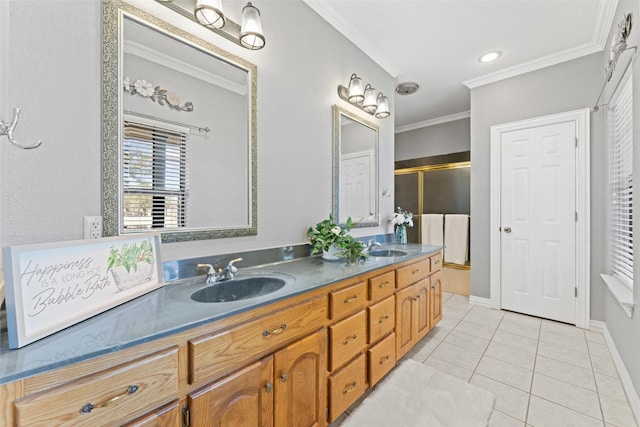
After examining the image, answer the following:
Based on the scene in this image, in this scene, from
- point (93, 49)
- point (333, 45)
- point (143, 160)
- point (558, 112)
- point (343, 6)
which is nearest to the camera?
point (93, 49)

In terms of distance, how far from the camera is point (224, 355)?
0.91m

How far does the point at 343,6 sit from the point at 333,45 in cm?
26

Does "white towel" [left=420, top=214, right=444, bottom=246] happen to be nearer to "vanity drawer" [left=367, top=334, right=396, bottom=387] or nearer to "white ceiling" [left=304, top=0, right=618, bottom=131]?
"white ceiling" [left=304, top=0, right=618, bottom=131]

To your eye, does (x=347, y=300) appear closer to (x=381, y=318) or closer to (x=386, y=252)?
(x=381, y=318)

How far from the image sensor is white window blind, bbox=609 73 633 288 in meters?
1.90

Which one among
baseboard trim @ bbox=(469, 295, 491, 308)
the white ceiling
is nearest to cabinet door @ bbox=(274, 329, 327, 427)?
the white ceiling

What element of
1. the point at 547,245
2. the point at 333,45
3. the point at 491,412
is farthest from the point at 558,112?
the point at 491,412

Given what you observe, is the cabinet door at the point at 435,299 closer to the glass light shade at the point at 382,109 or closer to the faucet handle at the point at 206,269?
the glass light shade at the point at 382,109

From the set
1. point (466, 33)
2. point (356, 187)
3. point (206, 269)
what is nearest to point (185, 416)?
point (206, 269)

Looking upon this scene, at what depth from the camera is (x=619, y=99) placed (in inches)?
82.1

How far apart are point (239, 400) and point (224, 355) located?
0.61 feet

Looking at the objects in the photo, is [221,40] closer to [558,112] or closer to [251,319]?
[251,319]

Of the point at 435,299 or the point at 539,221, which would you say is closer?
the point at 435,299

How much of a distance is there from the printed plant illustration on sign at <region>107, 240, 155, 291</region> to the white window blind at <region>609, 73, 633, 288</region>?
2.97m
